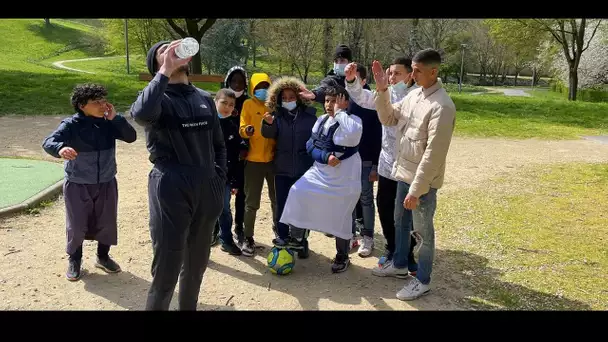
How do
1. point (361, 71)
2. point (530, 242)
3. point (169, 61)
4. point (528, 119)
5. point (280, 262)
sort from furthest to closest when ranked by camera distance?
point (528, 119), point (530, 242), point (361, 71), point (280, 262), point (169, 61)

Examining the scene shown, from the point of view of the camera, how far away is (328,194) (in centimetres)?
427

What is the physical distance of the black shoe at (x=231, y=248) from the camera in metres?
4.87

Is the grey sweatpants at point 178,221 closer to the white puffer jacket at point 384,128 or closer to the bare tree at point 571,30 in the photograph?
the white puffer jacket at point 384,128

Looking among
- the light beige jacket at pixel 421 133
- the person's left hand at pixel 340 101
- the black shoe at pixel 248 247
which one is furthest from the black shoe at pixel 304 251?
the person's left hand at pixel 340 101

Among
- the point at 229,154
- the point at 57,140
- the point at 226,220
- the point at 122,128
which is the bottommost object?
the point at 226,220

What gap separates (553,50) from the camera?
3158 centimetres

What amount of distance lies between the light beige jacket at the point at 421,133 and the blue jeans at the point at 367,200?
0.75 meters

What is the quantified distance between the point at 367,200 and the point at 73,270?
8.95 ft

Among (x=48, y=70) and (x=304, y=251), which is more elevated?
(x=48, y=70)

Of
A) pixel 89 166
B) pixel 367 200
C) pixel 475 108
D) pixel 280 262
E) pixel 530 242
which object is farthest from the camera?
pixel 475 108

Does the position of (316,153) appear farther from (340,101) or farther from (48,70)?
(48,70)

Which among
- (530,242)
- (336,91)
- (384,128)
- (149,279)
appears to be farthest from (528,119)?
(149,279)

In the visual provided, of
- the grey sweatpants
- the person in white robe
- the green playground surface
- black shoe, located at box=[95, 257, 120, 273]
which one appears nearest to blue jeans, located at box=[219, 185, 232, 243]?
the person in white robe

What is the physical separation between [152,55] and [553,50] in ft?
111
